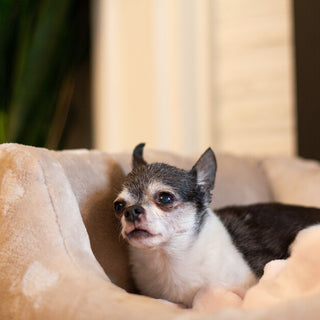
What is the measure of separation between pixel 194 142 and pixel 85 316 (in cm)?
266

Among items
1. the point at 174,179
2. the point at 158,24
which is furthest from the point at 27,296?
the point at 158,24

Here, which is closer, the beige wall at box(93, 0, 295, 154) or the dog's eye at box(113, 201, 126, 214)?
the dog's eye at box(113, 201, 126, 214)

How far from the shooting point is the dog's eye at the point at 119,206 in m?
1.57

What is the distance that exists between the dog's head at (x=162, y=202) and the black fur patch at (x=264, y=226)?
0.19 m

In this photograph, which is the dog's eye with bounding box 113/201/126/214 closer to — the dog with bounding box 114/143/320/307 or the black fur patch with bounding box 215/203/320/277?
the dog with bounding box 114/143/320/307

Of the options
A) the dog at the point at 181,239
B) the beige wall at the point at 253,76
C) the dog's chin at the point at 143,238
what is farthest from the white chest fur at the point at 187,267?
the beige wall at the point at 253,76

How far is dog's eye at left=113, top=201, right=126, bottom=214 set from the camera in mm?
1574

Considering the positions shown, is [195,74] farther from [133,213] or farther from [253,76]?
[133,213]

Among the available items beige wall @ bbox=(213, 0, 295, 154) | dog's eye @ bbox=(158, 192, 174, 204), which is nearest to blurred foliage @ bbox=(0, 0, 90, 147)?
beige wall @ bbox=(213, 0, 295, 154)

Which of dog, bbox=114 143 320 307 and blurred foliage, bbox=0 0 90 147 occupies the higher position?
blurred foliage, bbox=0 0 90 147

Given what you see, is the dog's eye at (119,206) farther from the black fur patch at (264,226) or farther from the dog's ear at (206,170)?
the black fur patch at (264,226)

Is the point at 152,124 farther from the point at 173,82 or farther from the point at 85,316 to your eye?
the point at 85,316

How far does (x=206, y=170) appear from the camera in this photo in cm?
175

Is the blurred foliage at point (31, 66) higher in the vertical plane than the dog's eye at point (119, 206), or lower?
higher
